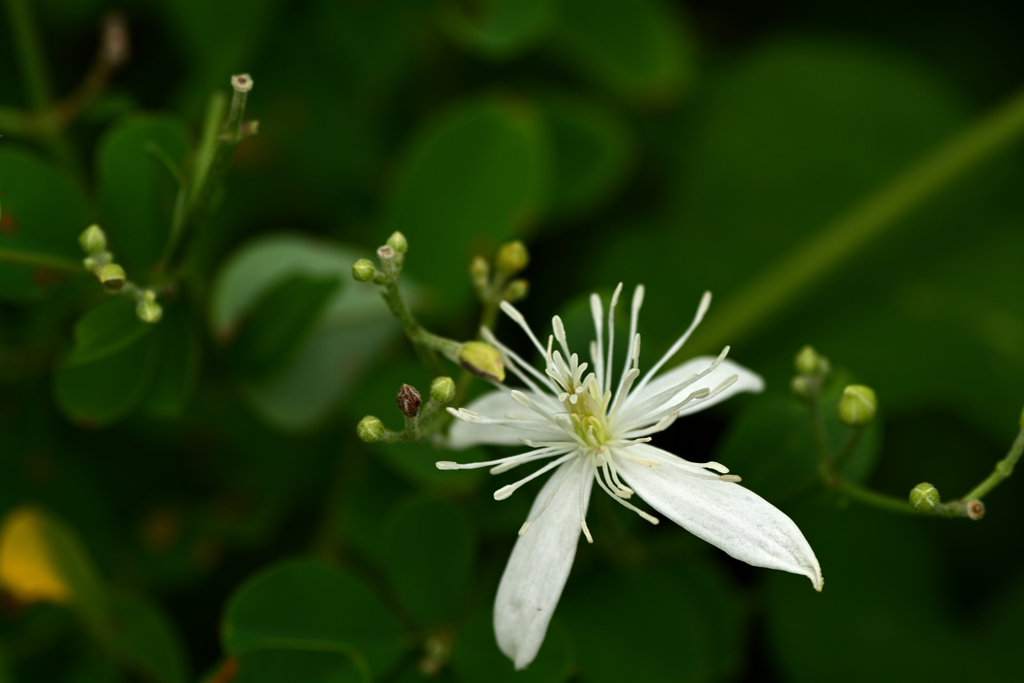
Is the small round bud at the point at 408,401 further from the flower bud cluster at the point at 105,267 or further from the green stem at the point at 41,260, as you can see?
the green stem at the point at 41,260

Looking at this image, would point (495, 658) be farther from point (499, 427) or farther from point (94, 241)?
point (94, 241)

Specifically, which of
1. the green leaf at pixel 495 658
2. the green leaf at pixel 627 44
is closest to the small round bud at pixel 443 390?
the green leaf at pixel 495 658

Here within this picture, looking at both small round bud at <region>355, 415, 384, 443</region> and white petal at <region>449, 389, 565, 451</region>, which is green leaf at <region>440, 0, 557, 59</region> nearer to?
white petal at <region>449, 389, 565, 451</region>

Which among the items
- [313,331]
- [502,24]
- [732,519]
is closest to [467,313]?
[313,331]

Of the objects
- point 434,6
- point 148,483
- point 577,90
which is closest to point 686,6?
point 577,90

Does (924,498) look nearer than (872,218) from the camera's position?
Yes

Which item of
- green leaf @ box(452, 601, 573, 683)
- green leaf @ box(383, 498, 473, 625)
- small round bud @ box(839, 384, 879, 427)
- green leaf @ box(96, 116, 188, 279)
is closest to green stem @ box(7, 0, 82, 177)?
green leaf @ box(96, 116, 188, 279)
